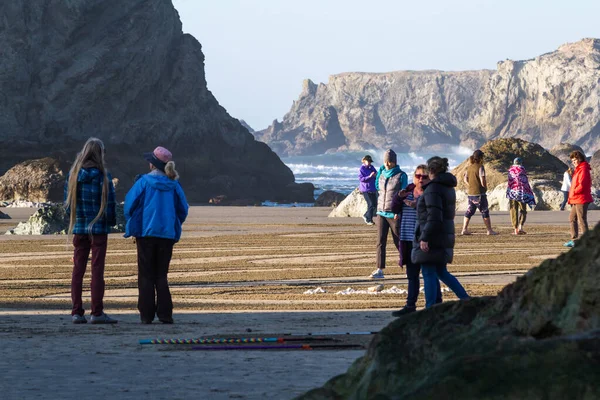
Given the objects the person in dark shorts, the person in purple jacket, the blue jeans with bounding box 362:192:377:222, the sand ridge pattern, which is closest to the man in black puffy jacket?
the sand ridge pattern

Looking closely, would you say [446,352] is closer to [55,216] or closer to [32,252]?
[32,252]

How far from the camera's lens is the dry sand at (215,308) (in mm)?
6316

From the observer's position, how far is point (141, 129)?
294ft

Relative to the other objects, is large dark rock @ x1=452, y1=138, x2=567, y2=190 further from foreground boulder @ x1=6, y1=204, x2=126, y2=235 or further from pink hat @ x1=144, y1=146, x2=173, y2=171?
pink hat @ x1=144, y1=146, x2=173, y2=171

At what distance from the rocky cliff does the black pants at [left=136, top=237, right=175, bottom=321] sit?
2523 inches

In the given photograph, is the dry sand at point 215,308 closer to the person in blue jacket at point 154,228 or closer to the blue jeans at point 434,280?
the person in blue jacket at point 154,228

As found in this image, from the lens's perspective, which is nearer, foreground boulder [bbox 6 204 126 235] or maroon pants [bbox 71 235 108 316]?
maroon pants [bbox 71 235 108 316]

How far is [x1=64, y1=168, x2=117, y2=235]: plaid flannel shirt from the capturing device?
32.9ft

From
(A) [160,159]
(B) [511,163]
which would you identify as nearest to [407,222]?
(A) [160,159]

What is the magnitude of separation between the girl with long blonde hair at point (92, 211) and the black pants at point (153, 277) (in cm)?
34

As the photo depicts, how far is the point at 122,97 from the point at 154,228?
81.6 m

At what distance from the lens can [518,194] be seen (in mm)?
22375

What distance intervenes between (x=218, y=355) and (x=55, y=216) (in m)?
19.8

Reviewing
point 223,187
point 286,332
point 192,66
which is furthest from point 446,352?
point 192,66
